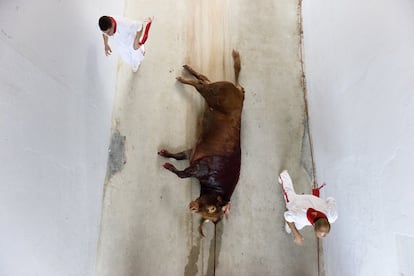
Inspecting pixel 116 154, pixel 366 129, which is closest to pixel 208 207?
pixel 116 154

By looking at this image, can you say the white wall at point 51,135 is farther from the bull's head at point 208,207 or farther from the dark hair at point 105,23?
the bull's head at point 208,207

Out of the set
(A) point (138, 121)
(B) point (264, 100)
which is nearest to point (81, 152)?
(A) point (138, 121)

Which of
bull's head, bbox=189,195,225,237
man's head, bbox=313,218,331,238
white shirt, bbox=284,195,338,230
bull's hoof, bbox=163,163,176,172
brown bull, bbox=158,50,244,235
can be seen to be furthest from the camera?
bull's hoof, bbox=163,163,176,172

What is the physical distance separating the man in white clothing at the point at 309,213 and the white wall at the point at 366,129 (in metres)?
0.22

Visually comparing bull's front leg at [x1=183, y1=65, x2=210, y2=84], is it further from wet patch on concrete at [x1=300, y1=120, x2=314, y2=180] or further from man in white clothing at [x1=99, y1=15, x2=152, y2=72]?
wet patch on concrete at [x1=300, y1=120, x2=314, y2=180]

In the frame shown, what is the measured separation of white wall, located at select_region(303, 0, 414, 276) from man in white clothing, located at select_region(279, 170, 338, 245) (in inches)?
8.5

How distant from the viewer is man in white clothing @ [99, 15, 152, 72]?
255 cm

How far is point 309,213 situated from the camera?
2.56 metres

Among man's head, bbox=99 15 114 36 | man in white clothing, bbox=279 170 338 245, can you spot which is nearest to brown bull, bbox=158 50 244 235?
man in white clothing, bbox=279 170 338 245

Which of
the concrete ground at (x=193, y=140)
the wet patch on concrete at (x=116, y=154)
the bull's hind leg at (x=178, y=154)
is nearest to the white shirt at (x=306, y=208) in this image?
the concrete ground at (x=193, y=140)

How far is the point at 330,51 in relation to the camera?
10.2 ft

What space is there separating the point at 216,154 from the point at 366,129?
49.3 inches

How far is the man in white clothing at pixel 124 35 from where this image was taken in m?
2.55

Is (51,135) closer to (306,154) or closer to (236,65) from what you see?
(236,65)
